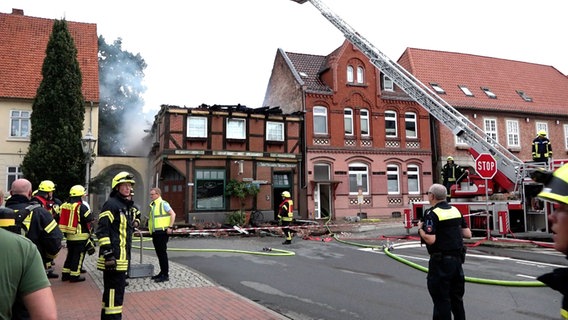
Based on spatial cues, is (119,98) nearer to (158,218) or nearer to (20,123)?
(20,123)

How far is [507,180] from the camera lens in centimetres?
1586

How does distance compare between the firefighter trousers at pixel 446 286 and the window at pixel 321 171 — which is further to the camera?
the window at pixel 321 171

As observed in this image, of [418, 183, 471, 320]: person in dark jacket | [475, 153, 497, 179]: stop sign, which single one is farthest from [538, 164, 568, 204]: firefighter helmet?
[475, 153, 497, 179]: stop sign

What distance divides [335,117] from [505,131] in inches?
481

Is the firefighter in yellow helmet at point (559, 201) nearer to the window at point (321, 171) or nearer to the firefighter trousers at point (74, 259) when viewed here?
the firefighter trousers at point (74, 259)

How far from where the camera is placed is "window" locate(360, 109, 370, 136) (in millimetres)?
27284

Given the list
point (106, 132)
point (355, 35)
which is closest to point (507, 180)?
point (355, 35)

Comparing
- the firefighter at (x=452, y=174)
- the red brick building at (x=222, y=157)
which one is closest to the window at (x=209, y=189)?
the red brick building at (x=222, y=157)

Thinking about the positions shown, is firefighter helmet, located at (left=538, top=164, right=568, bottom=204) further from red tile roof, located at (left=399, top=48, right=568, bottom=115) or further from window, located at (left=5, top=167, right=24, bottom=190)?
red tile roof, located at (left=399, top=48, right=568, bottom=115)

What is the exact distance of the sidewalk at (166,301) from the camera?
6074 millimetres

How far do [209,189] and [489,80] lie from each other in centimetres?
2221

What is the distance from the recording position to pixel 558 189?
1.96 metres

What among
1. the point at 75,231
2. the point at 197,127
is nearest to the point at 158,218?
the point at 75,231

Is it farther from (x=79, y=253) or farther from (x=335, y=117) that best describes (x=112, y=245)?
(x=335, y=117)
